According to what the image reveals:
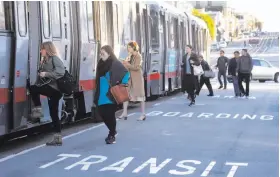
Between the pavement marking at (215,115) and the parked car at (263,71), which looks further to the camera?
the parked car at (263,71)

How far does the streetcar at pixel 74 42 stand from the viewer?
9055mm

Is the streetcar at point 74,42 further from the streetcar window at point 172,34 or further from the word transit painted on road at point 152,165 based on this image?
the word transit painted on road at point 152,165

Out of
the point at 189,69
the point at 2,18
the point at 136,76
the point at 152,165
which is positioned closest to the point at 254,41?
the point at 189,69

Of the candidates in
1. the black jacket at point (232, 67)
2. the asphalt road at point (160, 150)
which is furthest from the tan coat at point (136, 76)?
the black jacket at point (232, 67)

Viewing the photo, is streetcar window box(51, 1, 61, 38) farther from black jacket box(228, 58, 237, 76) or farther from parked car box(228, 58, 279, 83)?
parked car box(228, 58, 279, 83)

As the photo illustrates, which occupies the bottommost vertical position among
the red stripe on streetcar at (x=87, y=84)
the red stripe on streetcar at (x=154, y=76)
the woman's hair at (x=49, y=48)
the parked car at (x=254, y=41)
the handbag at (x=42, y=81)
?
the parked car at (x=254, y=41)

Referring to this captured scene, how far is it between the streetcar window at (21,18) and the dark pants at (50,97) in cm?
90

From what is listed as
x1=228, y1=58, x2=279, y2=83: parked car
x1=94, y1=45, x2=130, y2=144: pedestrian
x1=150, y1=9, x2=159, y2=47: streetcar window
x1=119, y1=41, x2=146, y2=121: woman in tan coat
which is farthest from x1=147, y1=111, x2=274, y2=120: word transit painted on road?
x1=228, y1=58, x2=279, y2=83: parked car

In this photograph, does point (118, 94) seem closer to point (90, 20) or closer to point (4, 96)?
point (4, 96)

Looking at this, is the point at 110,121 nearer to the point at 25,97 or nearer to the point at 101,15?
the point at 25,97

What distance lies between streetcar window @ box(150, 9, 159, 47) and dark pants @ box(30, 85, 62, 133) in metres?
8.90

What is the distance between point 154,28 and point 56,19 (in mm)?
8262

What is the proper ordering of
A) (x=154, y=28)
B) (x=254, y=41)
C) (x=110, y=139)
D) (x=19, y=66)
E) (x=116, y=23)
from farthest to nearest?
1. (x=254, y=41)
2. (x=154, y=28)
3. (x=116, y=23)
4. (x=110, y=139)
5. (x=19, y=66)

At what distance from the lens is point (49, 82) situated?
968cm
